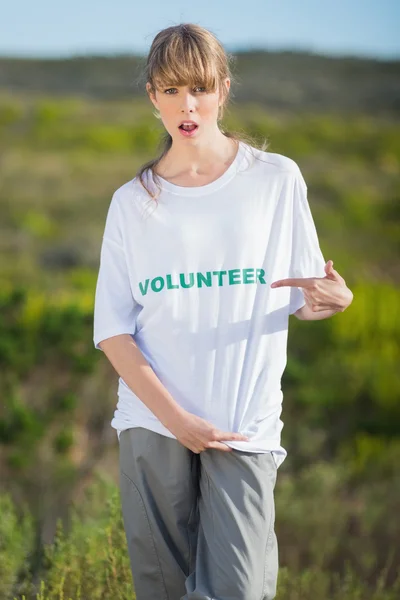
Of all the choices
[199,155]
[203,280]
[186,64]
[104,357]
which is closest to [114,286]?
[203,280]

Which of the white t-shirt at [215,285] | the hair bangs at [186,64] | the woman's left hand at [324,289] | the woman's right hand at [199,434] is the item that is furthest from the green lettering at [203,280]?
the hair bangs at [186,64]

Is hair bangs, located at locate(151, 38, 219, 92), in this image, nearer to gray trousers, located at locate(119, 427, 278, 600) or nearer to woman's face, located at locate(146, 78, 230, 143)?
woman's face, located at locate(146, 78, 230, 143)

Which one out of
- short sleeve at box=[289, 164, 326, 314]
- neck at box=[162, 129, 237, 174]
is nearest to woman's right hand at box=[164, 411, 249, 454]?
short sleeve at box=[289, 164, 326, 314]

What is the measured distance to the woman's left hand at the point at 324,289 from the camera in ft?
5.69

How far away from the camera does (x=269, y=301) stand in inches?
69.4

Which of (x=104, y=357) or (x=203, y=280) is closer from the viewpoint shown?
(x=203, y=280)

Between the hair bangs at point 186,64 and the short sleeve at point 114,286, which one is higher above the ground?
the hair bangs at point 186,64

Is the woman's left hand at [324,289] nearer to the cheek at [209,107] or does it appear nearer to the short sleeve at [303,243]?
the short sleeve at [303,243]

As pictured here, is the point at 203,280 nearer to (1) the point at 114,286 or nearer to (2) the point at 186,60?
(1) the point at 114,286

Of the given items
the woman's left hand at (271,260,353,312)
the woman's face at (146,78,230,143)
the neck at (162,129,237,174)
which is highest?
the woman's face at (146,78,230,143)

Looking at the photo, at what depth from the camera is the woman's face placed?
5.73 ft

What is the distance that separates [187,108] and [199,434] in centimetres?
59

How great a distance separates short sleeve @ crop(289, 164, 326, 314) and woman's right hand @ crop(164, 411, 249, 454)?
0.34 meters

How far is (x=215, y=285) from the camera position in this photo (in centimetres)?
173
